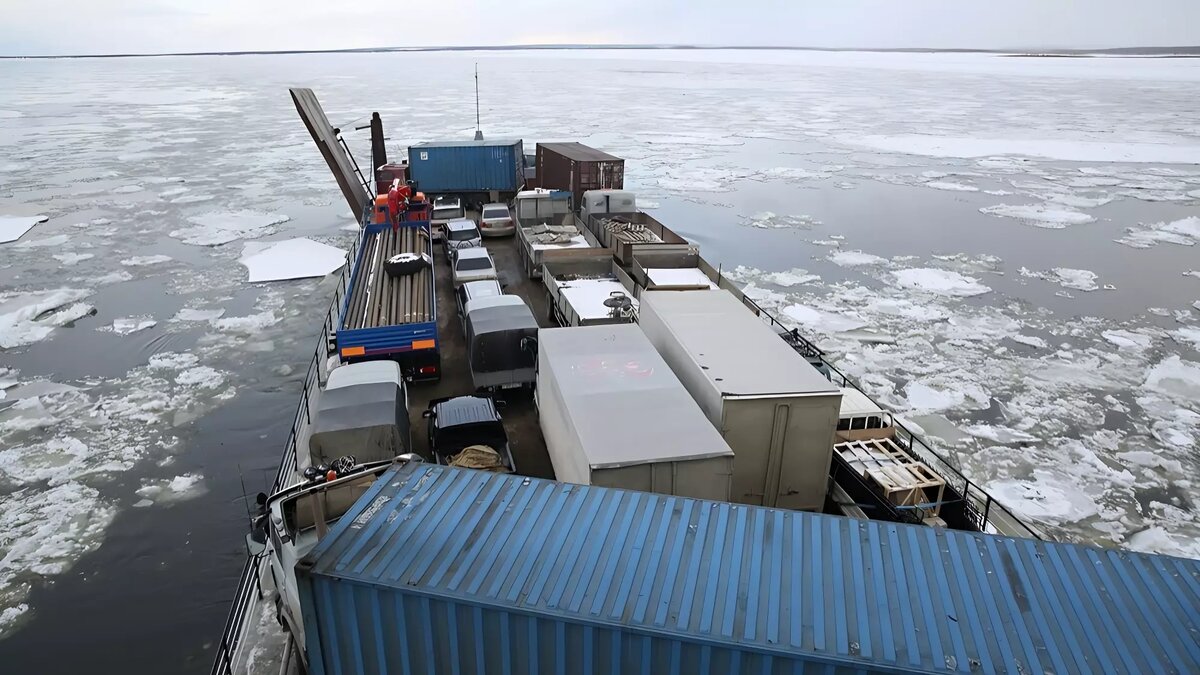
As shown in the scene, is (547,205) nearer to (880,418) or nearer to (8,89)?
(880,418)

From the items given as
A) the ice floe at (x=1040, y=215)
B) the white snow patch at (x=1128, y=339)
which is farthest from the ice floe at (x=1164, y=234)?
the white snow patch at (x=1128, y=339)

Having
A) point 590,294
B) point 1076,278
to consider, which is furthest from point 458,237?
point 1076,278

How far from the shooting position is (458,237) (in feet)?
80.9

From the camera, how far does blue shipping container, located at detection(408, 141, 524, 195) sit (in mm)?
31844

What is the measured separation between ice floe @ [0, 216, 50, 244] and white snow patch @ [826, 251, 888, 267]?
34.4 meters

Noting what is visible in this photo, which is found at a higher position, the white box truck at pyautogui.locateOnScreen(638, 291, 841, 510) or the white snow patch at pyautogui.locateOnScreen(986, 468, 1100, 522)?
the white box truck at pyautogui.locateOnScreen(638, 291, 841, 510)

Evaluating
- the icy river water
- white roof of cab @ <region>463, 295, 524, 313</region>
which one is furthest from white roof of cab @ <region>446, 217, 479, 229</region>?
white roof of cab @ <region>463, 295, 524, 313</region>

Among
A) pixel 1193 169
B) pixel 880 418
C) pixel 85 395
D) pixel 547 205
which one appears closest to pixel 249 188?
pixel 547 205

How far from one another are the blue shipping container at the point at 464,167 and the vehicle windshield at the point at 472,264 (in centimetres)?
1307

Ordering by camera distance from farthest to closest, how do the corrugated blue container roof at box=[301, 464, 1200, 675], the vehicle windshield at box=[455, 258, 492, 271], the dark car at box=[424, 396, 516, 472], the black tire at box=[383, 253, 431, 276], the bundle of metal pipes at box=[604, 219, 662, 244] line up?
the bundle of metal pipes at box=[604, 219, 662, 244], the vehicle windshield at box=[455, 258, 492, 271], the black tire at box=[383, 253, 431, 276], the dark car at box=[424, 396, 516, 472], the corrugated blue container roof at box=[301, 464, 1200, 675]

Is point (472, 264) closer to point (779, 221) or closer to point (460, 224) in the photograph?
point (460, 224)

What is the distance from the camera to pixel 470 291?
1770 cm

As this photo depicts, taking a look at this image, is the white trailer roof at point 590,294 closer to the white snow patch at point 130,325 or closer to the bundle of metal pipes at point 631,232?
the bundle of metal pipes at point 631,232

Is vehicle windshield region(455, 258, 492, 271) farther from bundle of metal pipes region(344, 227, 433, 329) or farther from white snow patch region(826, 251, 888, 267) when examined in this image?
white snow patch region(826, 251, 888, 267)
